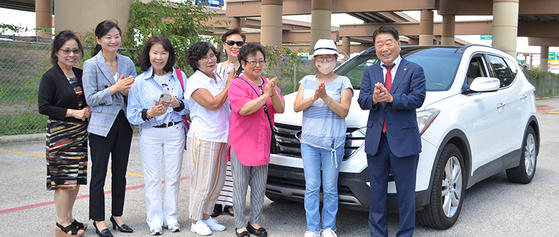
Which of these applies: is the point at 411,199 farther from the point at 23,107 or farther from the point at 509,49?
the point at 509,49

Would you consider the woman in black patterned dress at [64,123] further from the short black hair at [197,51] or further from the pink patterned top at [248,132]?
the pink patterned top at [248,132]

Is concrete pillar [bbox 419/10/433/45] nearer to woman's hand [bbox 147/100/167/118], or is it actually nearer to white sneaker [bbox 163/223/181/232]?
white sneaker [bbox 163/223/181/232]

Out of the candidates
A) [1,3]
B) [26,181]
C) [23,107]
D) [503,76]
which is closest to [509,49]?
[503,76]

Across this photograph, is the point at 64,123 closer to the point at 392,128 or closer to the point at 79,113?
the point at 79,113

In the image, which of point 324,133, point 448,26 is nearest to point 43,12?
point 448,26

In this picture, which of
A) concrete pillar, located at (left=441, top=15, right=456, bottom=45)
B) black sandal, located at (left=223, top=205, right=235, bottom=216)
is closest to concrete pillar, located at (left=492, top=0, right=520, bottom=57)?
concrete pillar, located at (left=441, top=15, right=456, bottom=45)

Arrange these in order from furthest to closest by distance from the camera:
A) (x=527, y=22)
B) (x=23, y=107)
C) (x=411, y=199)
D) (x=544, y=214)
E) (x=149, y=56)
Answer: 1. (x=527, y=22)
2. (x=23, y=107)
3. (x=544, y=214)
4. (x=149, y=56)
5. (x=411, y=199)

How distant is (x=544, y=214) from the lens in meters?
5.38

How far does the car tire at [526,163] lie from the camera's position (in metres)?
6.65

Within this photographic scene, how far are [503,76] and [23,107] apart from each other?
9380 millimetres

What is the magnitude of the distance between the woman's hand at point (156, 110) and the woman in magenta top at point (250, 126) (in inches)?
24.2

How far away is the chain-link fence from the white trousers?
7.18 metres

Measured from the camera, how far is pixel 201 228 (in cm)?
464

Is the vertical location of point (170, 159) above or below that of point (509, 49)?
below
